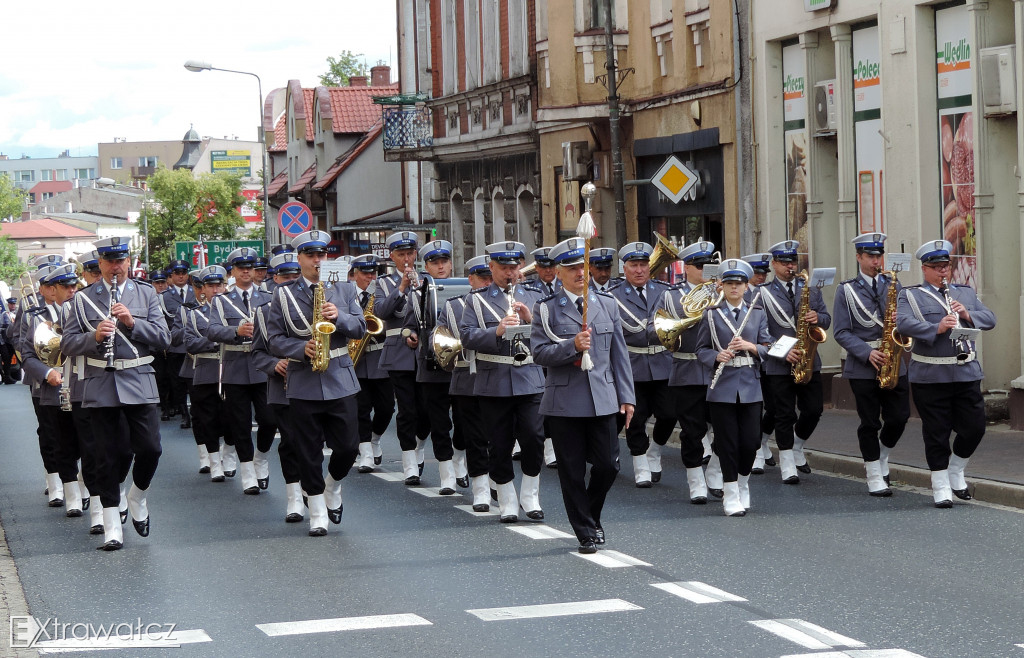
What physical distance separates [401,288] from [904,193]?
7.47 m

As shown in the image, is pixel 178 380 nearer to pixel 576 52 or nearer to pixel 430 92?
pixel 576 52

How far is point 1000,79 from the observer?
17281mm

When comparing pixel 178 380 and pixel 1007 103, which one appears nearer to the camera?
pixel 1007 103

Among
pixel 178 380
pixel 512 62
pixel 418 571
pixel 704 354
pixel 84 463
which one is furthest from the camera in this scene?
pixel 512 62

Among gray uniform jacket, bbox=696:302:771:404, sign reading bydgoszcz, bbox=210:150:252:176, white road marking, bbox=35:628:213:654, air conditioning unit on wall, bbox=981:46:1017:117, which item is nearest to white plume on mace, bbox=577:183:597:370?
gray uniform jacket, bbox=696:302:771:404

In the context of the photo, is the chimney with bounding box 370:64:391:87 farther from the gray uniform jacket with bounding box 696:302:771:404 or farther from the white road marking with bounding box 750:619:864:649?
the white road marking with bounding box 750:619:864:649

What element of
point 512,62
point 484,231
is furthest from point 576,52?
point 484,231

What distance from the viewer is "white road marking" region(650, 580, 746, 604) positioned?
29.7 ft

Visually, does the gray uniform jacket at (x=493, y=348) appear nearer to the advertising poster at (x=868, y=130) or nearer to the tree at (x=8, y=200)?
the advertising poster at (x=868, y=130)

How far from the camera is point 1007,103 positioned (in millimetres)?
17250

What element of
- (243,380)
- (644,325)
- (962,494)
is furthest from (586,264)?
(243,380)

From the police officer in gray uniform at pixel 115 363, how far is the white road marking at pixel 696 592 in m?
3.97

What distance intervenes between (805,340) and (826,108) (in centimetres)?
797

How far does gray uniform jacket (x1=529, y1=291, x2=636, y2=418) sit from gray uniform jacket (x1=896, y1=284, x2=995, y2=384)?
274 cm
